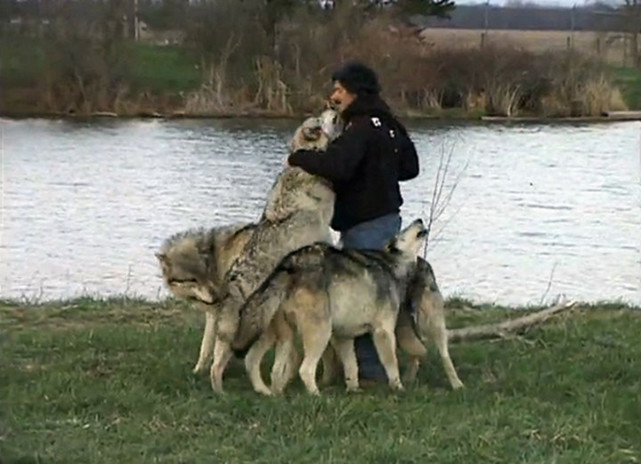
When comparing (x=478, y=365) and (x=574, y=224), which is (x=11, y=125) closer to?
(x=574, y=224)

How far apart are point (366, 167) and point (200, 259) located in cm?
125

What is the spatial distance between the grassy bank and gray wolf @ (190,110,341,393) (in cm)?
50

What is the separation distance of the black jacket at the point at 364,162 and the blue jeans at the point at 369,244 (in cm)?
5

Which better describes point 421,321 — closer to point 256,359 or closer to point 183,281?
point 256,359

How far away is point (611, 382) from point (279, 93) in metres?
36.4

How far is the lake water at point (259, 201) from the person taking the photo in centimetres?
1733

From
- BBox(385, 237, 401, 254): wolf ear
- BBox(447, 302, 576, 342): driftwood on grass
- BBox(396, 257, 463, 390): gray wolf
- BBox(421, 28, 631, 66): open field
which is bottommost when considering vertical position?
BBox(421, 28, 631, 66): open field

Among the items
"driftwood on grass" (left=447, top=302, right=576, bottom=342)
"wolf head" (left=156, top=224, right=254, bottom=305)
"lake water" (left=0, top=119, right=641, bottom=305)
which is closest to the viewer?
"wolf head" (left=156, top=224, right=254, bottom=305)

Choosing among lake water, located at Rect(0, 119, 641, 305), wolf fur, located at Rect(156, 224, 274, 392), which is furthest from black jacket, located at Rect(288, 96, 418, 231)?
lake water, located at Rect(0, 119, 641, 305)

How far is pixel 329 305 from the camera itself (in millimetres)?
7508

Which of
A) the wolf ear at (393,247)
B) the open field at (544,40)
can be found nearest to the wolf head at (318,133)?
the wolf ear at (393,247)

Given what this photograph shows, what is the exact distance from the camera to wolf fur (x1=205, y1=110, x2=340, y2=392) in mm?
7633

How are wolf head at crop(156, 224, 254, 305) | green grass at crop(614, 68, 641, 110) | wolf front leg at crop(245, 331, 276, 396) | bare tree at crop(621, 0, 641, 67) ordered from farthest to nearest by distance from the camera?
bare tree at crop(621, 0, 641, 67) < green grass at crop(614, 68, 641, 110) < wolf head at crop(156, 224, 254, 305) < wolf front leg at crop(245, 331, 276, 396)

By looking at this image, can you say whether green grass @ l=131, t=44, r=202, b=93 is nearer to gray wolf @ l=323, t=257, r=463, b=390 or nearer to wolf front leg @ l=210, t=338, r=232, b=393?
gray wolf @ l=323, t=257, r=463, b=390
